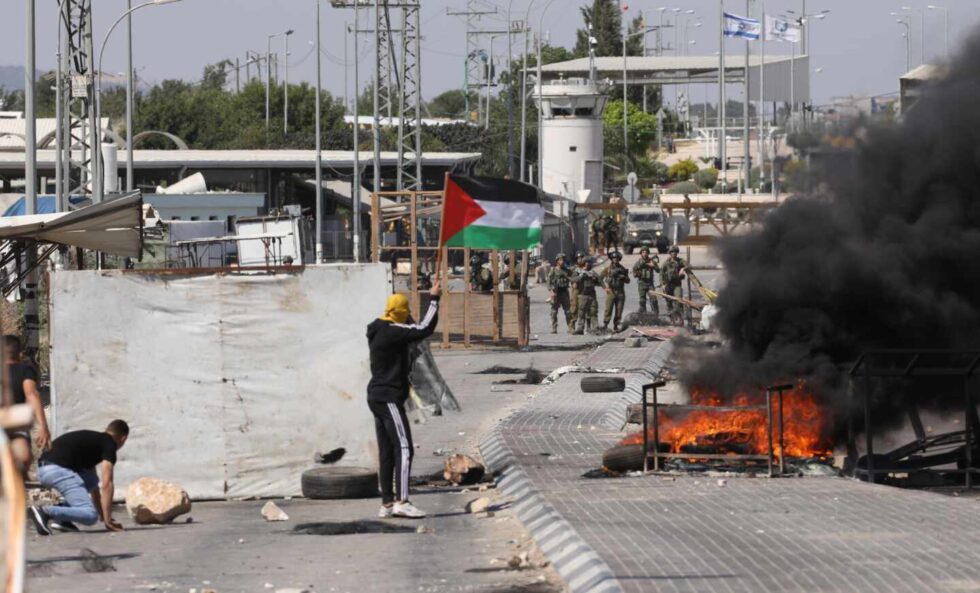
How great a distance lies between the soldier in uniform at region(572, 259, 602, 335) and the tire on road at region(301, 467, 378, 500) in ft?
60.5

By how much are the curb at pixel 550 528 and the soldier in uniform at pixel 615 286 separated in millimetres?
13618

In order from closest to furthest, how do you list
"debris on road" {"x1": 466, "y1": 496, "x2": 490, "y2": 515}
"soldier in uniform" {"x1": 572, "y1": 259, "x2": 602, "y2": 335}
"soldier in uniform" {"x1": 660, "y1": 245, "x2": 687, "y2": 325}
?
1. "debris on road" {"x1": 466, "y1": 496, "x2": 490, "y2": 515}
2. "soldier in uniform" {"x1": 572, "y1": 259, "x2": 602, "y2": 335}
3. "soldier in uniform" {"x1": 660, "y1": 245, "x2": 687, "y2": 325}

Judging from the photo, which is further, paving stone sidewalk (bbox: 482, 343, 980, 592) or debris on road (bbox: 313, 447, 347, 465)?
debris on road (bbox: 313, 447, 347, 465)

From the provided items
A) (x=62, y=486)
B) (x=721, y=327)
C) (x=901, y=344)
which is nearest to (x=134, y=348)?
(x=62, y=486)

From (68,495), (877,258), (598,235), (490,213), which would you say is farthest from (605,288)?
(598,235)

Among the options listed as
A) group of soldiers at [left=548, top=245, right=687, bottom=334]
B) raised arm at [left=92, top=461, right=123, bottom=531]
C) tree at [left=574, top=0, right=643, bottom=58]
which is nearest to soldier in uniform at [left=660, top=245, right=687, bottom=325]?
group of soldiers at [left=548, top=245, right=687, bottom=334]

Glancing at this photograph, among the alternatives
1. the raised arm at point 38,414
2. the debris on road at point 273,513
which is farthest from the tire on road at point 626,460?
the raised arm at point 38,414

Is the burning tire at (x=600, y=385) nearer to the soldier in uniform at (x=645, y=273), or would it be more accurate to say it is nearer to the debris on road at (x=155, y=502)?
the debris on road at (x=155, y=502)

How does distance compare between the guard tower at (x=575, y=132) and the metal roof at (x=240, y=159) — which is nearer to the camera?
the metal roof at (x=240, y=159)

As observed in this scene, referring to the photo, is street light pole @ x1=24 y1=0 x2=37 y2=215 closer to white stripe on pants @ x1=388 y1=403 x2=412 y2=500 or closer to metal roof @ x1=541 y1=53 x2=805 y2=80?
white stripe on pants @ x1=388 y1=403 x2=412 y2=500

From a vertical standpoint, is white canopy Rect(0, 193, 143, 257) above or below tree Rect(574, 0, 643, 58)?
below

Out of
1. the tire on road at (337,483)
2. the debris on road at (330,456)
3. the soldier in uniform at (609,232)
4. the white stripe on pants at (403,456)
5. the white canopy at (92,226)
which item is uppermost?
the white canopy at (92,226)

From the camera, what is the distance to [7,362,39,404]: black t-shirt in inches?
410

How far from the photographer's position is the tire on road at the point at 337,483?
1182 centimetres
